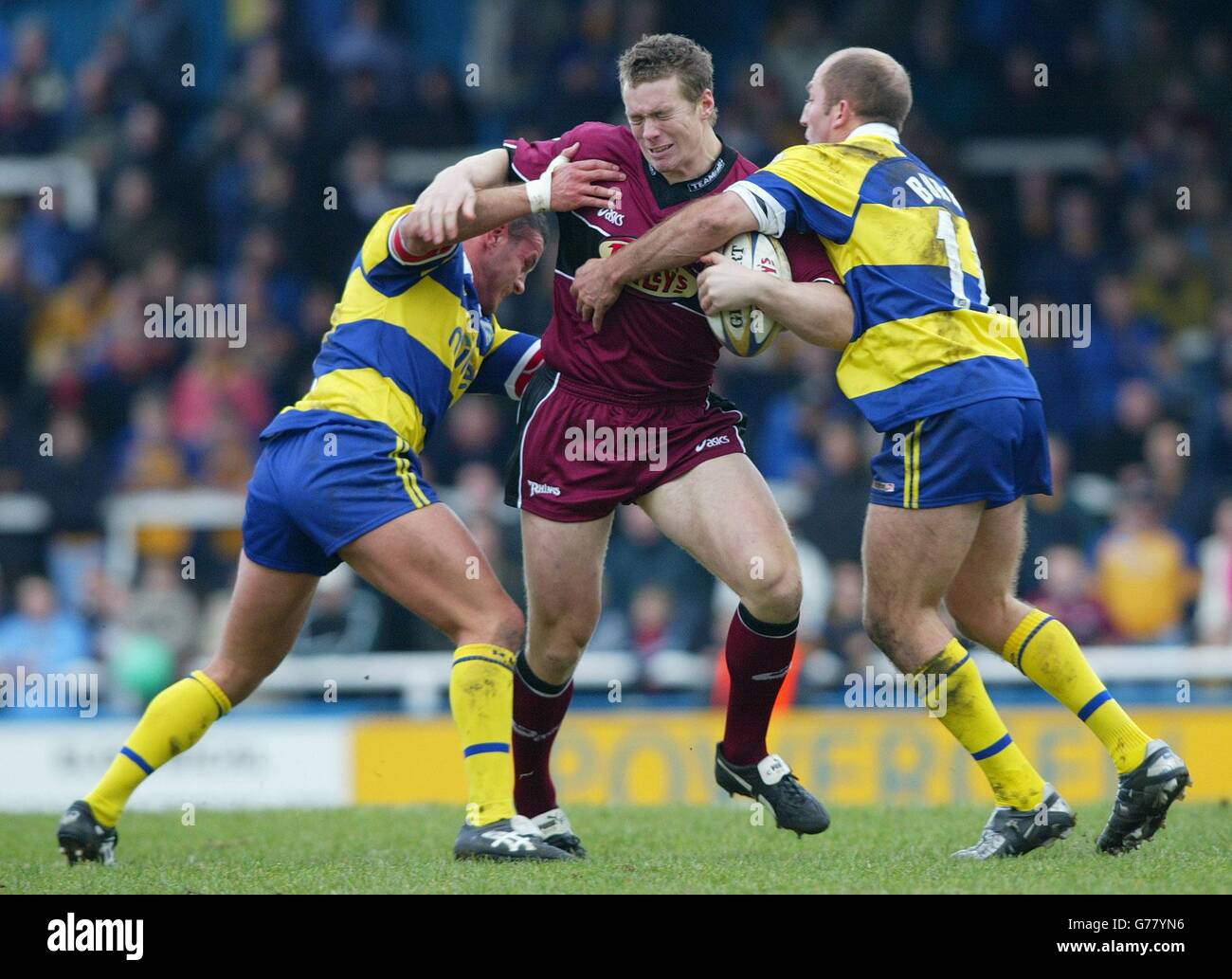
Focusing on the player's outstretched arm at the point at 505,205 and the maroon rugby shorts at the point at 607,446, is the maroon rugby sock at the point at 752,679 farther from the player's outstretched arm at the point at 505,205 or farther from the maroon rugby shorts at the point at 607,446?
the player's outstretched arm at the point at 505,205

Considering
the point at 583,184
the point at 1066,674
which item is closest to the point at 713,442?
the point at 583,184

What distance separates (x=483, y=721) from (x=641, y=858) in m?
0.80

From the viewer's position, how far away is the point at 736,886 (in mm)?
5180

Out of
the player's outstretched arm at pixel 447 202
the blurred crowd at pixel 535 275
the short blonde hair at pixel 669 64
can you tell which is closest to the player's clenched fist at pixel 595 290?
the player's outstretched arm at pixel 447 202

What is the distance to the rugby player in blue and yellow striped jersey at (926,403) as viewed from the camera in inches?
224

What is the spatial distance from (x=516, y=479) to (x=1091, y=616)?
6.08 metres

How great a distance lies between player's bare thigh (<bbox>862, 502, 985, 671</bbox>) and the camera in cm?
570

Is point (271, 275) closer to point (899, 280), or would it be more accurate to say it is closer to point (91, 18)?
point (91, 18)

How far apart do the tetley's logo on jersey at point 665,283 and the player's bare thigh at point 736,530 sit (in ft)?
2.00

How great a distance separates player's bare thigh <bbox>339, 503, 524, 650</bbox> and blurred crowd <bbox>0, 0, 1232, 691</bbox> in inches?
207

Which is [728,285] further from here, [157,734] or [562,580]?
[157,734]

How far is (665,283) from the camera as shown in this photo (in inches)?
241

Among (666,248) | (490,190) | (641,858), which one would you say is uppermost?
(490,190)

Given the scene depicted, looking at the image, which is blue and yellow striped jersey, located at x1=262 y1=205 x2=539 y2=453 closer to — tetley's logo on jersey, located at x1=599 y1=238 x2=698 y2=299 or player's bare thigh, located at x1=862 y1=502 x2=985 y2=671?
tetley's logo on jersey, located at x1=599 y1=238 x2=698 y2=299
